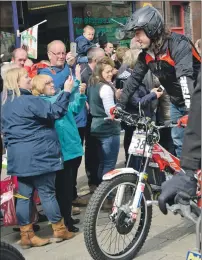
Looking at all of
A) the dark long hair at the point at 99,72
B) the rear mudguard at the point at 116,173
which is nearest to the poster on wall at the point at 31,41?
the dark long hair at the point at 99,72

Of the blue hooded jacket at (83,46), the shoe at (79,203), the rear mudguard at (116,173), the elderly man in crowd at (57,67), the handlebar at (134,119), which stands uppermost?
the blue hooded jacket at (83,46)

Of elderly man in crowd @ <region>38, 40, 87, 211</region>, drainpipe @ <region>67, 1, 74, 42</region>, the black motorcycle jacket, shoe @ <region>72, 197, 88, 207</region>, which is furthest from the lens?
drainpipe @ <region>67, 1, 74, 42</region>

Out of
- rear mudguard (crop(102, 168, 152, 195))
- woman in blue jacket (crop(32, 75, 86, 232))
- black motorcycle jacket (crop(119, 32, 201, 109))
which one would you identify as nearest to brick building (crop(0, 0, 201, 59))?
woman in blue jacket (crop(32, 75, 86, 232))

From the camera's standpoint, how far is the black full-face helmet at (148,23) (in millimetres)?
4508

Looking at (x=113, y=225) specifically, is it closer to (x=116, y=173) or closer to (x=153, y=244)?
(x=116, y=173)

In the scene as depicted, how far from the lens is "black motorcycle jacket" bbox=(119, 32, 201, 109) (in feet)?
14.3

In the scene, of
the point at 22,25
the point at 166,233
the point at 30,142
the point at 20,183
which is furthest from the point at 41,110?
the point at 22,25

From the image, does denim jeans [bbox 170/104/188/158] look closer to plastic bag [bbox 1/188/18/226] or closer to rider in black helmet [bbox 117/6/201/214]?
rider in black helmet [bbox 117/6/201/214]

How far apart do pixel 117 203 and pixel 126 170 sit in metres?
0.27

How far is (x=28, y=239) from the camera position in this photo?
15.8ft

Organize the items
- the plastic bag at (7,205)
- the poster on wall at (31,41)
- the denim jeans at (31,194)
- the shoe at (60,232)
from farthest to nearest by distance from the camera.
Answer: the poster on wall at (31,41) → the shoe at (60,232) → the denim jeans at (31,194) → the plastic bag at (7,205)

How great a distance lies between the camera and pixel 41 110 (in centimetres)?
455

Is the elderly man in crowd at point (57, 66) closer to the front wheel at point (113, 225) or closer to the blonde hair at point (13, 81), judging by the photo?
the blonde hair at point (13, 81)

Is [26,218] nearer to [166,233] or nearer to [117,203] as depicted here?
[117,203]
